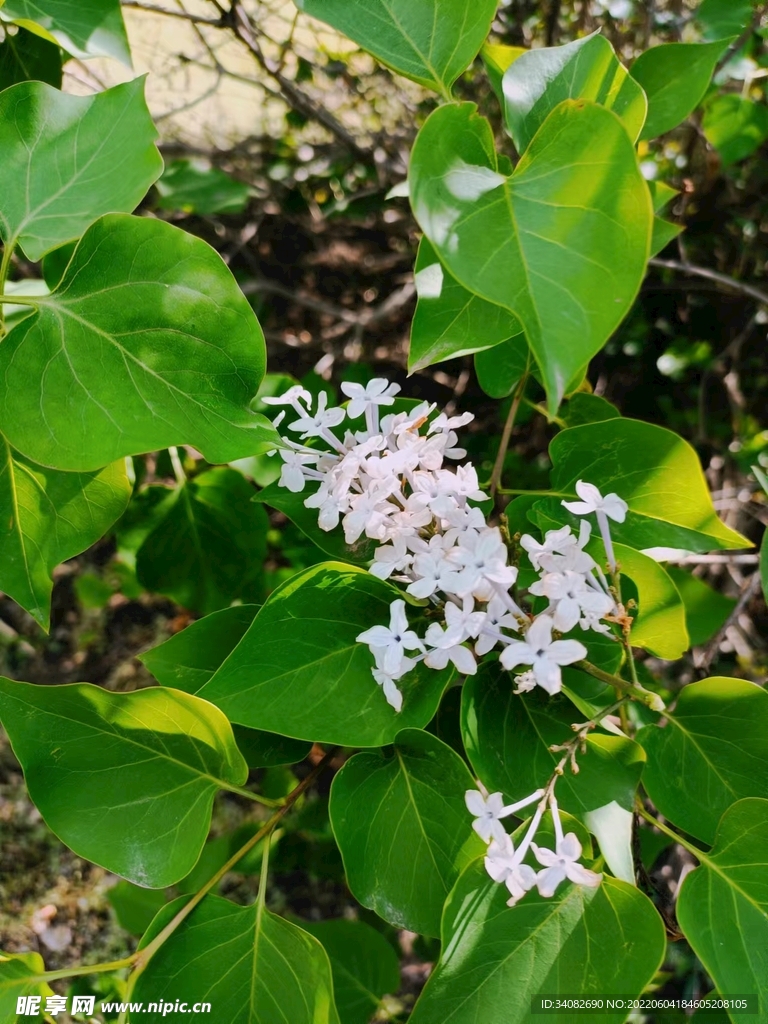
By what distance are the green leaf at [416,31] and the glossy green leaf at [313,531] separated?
0.40 m

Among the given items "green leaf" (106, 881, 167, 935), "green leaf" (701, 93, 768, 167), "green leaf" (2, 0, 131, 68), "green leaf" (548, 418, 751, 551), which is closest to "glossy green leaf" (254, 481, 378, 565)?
"green leaf" (548, 418, 751, 551)

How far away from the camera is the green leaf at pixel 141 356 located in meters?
0.58

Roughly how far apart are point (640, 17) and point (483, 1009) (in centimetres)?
165

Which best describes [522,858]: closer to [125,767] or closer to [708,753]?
[708,753]

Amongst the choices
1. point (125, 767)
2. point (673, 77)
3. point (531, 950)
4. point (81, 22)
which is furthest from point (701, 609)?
point (81, 22)

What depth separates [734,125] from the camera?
4.00 feet

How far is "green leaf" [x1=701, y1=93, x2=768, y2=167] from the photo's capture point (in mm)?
1208

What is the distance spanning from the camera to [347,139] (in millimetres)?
1432

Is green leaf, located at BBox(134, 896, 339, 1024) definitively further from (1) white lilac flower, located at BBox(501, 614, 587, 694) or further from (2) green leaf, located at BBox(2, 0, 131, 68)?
(2) green leaf, located at BBox(2, 0, 131, 68)

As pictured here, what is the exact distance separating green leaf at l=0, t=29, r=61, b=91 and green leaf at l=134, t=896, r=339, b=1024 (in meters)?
0.99

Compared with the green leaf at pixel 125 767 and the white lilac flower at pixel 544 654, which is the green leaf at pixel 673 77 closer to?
the white lilac flower at pixel 544 654

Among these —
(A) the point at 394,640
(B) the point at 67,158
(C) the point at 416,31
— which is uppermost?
(C) the point at 416,31

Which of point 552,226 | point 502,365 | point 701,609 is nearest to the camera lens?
point 552,226

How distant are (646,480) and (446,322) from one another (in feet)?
0.84
